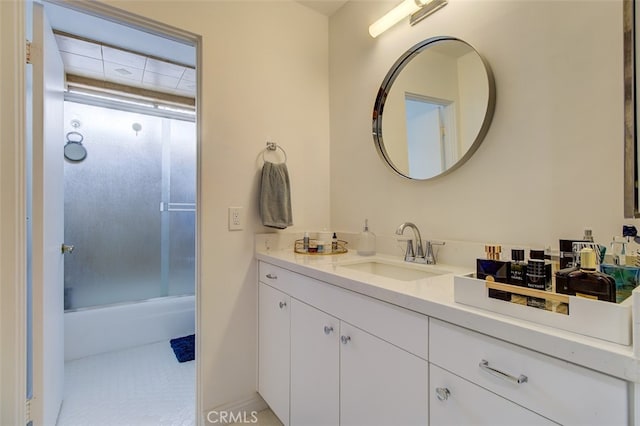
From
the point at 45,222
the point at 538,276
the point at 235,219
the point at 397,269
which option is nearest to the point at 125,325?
the point at 45,222

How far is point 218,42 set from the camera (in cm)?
158

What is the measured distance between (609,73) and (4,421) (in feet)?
7.59

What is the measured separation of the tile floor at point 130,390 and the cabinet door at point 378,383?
110 cm

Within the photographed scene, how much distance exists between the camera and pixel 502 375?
24.3 inches

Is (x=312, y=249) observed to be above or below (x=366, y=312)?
above

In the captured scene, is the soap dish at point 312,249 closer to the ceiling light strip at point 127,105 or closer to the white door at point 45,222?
the white door at point 45,222

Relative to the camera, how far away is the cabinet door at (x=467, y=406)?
0.60m

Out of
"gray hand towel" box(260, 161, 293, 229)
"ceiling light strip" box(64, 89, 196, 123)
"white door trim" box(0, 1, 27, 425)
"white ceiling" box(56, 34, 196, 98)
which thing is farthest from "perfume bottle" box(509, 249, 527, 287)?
"ceiling light strip" box(64, 89, 196, 123)

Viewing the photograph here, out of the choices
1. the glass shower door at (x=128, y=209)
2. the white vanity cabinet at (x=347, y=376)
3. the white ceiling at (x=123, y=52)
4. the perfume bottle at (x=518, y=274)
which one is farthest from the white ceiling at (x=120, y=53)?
the perfume bottle at (x=518, y=274)

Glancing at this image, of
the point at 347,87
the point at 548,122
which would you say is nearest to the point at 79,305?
the point at 347,87

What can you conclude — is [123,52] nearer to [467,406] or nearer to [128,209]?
[128,209]

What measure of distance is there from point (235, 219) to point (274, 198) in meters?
0.24

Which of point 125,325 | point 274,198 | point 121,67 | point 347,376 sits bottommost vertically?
point 125,325

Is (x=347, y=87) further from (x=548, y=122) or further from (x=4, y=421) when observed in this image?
(x=4, y=421)
